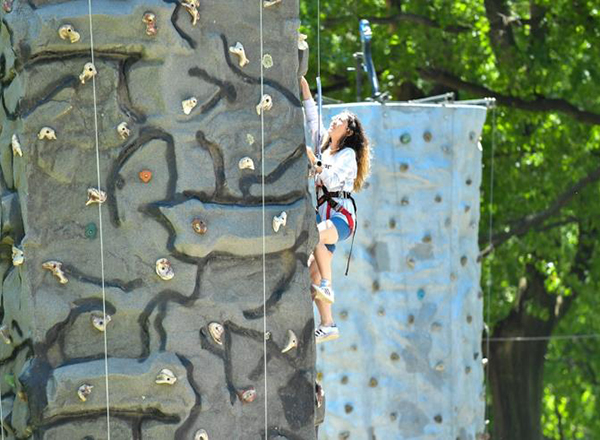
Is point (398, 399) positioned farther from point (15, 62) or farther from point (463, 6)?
point (463, 6)

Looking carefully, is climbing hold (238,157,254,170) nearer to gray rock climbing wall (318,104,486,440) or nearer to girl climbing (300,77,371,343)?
girl climbing (300,77,371,343)

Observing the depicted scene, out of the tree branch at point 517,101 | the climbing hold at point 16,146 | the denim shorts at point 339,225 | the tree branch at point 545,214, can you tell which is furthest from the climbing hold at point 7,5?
the tree branch at point 545,214

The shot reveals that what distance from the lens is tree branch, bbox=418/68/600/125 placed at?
54.7 feet

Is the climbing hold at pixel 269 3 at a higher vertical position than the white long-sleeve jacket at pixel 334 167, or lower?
higher

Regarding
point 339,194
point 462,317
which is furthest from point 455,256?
point 339,194

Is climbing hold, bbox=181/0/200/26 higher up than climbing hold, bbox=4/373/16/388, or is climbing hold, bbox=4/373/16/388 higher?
climbing hold, bbox=181/0/200/26

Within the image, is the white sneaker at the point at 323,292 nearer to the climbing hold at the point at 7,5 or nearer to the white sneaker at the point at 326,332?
the white sneaker at the point at 326,332

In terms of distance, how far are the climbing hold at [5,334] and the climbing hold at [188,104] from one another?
115cm

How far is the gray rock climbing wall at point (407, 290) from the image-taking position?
11.4m

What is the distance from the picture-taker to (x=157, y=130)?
6.43 meters

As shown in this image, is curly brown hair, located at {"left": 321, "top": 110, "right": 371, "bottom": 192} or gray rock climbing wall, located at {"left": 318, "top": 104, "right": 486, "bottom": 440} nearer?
curly brown hair, located at {"left": 321, "top": 110, "right": 371, "bottom": 192}

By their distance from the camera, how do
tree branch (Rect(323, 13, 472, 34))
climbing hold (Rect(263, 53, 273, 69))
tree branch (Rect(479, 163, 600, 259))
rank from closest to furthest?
climbing hold (Rect(263, 53, 273, 69))
tree branch (Rect(323, 13, 472, 34))
tree branch (Rect(479, 163, 600, 259))

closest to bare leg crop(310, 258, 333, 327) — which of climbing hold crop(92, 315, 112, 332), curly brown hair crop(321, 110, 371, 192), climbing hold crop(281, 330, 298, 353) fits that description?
curly brown hair crop(321, 110, 371, 192)

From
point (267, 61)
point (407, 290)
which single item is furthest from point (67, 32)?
point (407, 290)
